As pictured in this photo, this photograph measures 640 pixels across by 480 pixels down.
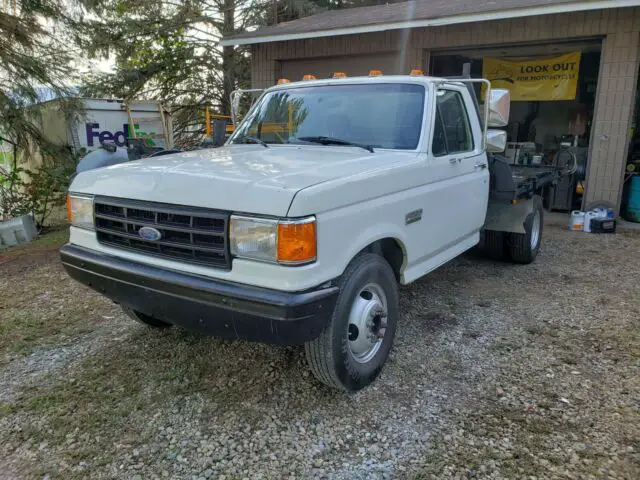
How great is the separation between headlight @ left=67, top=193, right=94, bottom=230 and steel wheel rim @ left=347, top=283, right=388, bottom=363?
5.83 ft

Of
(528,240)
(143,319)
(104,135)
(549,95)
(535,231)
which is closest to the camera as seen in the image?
(143,319)

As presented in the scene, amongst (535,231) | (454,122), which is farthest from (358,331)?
(535,231)

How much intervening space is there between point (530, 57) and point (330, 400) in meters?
10.4

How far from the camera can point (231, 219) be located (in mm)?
2617

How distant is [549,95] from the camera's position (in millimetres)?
10961

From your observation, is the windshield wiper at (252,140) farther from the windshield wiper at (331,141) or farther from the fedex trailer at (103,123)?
the fedex trailer at (103,123)

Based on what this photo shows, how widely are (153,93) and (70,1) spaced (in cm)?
844

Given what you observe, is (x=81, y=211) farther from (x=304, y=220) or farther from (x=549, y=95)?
(x=549, y=95)

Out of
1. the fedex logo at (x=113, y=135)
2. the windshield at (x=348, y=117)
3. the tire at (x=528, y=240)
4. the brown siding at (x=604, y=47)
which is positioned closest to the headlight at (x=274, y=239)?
the windshield at (x=348, y=117)

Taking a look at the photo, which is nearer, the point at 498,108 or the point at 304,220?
the point at 304,220

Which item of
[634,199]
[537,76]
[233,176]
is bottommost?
[634,199]

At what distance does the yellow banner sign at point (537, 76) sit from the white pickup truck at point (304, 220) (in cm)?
734

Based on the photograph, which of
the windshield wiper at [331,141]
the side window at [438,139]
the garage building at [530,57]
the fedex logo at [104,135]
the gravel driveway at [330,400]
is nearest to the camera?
the gravel driveway at [330,400]

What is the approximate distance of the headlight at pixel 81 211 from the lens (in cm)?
327
